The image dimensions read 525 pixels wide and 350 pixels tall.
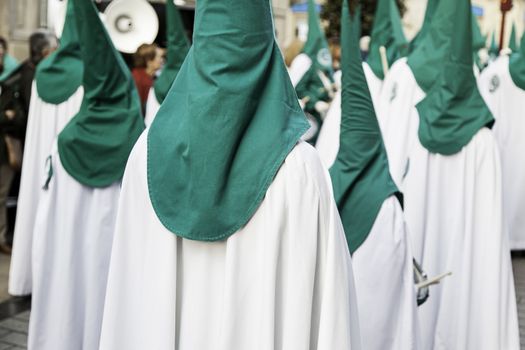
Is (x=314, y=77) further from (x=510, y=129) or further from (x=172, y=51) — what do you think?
(x=510, y=129)

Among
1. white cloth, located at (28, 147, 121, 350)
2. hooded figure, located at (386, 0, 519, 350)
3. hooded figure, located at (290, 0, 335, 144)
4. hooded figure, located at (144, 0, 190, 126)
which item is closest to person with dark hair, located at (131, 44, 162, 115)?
hooded figure, located at (144, 0, 190, 126)

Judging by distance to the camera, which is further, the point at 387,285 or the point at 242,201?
the point at 387,285

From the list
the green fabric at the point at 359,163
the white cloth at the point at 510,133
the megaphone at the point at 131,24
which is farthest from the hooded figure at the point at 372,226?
the white cloth at the point at 510,133

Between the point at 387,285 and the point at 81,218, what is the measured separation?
188 centimetres

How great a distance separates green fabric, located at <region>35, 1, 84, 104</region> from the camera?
523 cm

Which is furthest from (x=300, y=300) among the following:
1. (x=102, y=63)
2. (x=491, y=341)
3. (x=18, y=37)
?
(x=18, y=37)

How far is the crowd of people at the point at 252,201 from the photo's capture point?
207 centimetres

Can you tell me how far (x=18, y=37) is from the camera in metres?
14.3

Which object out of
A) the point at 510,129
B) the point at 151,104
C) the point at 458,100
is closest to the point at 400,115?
the point at 458,100

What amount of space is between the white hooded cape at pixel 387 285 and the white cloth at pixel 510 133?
16.9ft

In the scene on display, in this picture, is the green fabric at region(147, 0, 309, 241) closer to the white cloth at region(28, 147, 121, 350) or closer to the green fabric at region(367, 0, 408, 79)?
the white cloth at region(28, 147, 121, 350)

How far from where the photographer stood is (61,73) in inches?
217

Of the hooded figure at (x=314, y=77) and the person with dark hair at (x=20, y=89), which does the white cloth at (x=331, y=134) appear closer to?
the hooded figure at (x=314, y=77)

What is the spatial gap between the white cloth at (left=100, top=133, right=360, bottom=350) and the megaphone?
5.31m
